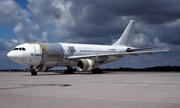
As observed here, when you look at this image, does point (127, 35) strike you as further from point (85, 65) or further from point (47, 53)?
point (47, 53)

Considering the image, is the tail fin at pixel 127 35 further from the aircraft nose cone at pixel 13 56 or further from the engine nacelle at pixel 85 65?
the aircraft nose cone at pixel 13 56

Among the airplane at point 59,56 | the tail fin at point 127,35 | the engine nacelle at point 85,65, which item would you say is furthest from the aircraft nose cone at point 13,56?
the tail fin at point 127,35

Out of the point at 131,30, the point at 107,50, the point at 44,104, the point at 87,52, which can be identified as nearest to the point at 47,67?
the point at 87,52

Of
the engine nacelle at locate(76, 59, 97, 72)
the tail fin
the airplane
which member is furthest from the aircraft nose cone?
the tail fin

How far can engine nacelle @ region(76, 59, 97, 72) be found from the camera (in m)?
35.1

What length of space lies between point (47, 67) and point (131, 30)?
20.5 metres

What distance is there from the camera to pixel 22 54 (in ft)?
107

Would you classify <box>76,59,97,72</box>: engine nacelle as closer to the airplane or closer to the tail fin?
the airplane

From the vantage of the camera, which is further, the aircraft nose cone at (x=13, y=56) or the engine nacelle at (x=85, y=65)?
the engine nacelle at (x=85, y=65)

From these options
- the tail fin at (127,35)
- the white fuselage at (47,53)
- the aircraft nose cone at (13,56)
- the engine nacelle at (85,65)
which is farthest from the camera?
the tail fin at (127,35)

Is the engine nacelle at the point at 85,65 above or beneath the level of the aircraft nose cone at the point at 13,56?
beneath

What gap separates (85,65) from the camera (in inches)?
1377

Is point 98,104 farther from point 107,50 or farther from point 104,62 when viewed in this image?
point 107,50

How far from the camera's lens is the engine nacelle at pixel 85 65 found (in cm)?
3509
